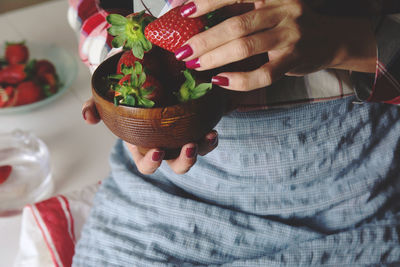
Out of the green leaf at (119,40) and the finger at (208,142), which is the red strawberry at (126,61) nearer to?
the green leaf at (119,40)

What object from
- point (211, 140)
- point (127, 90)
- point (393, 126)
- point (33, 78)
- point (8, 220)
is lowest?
point (8, 220)

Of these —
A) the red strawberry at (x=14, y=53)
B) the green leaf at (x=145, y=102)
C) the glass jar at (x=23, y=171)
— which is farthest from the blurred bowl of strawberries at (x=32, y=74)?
the green leaf at (x=145, y=102)

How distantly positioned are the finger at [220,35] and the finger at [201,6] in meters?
0.02

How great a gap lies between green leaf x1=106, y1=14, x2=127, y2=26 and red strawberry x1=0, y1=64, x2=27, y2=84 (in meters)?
0.87

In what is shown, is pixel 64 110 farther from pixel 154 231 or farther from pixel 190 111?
pixel 190 111

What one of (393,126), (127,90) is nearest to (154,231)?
(127,90)

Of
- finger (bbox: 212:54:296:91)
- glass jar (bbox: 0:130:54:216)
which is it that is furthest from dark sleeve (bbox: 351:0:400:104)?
glass jar (bbox: 0:130:54:216)

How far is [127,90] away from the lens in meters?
0.47

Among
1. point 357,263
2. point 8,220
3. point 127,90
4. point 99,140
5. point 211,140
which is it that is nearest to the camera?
point 127,90

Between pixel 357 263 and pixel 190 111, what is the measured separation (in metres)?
0.42

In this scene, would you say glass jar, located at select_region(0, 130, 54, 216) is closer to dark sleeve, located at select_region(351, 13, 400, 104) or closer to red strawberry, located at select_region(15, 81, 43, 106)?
red strawberry, located at select_region(15, 81, 43, 106)

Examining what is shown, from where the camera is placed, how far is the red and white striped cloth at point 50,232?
0.84m

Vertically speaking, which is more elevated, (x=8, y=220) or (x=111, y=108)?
(x=111, y=108)

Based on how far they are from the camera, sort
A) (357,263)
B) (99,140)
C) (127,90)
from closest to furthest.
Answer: (127,90) → (357,263) → (99,140)
